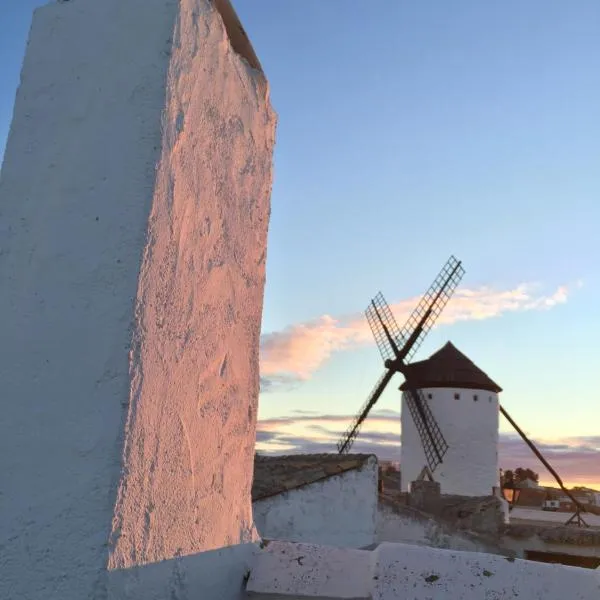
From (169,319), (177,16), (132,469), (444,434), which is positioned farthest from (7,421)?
(444,434)

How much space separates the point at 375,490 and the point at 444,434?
55.5ft

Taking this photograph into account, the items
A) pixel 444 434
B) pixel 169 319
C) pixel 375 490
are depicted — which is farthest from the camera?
pixel 444 434

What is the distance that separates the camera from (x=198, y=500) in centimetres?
187

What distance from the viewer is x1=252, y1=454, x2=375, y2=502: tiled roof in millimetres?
6715

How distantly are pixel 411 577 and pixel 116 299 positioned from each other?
1.21 m

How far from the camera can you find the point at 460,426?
23719 mm

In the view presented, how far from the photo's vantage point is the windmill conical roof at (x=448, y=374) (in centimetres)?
2389

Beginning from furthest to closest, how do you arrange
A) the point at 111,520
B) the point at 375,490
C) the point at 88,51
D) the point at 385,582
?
the point at 375,490, the point at 385,582, the point at 88,51, the point at 111,520

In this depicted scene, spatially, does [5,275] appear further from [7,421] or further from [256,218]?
[256,218]

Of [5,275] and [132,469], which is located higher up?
[5,275]

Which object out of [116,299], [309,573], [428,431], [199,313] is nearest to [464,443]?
[428,431]

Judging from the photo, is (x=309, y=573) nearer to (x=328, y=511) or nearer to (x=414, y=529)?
(x=328, y=511)

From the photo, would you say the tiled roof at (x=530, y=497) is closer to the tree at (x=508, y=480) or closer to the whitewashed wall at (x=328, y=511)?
the tree at (x=508, y=480)

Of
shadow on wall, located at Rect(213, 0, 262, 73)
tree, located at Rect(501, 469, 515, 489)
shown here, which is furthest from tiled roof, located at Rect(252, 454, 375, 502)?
tree, located at Rect(501, 469, 515, 489)
